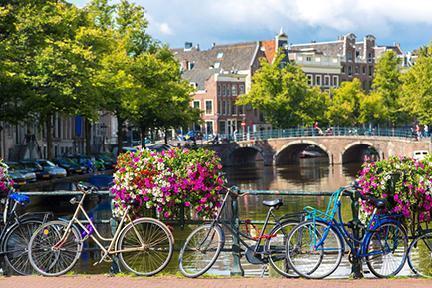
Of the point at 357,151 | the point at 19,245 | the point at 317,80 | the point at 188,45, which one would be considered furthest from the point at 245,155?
the point at 19,245

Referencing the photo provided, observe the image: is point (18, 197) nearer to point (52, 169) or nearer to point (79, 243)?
point (79, 243)

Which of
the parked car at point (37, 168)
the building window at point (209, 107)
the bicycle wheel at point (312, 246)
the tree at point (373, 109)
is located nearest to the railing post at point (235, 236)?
the bicycle wheel at point (312, 246)

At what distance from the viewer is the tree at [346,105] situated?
3339 inches

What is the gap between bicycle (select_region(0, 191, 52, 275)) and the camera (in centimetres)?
989

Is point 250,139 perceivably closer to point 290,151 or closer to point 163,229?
point 290,151

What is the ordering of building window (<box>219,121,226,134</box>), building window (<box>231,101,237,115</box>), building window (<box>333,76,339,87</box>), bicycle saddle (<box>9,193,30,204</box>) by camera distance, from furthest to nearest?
1. building window (<box>333,76,339,87</box>)
2. building window (<box>231,101,237,115</box>)
3. building window (<box>219,121,226,134</box>)
4. bicycle saddle (<box>9,193,30,204</box>)

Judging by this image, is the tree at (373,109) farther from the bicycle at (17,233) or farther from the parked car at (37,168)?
the bicycle at (17,233)

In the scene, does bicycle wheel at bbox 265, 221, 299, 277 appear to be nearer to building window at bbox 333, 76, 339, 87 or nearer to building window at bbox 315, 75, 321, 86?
building window at bbox 315, 75, 321, 86

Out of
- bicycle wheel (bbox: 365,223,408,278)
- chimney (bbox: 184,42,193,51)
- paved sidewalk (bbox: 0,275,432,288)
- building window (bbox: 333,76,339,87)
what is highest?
chimney (bbox: 184,42,193,51)

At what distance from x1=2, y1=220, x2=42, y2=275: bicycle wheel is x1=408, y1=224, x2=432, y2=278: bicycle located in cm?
445

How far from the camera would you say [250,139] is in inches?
3044

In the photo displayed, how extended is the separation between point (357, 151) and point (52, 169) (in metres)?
45.6

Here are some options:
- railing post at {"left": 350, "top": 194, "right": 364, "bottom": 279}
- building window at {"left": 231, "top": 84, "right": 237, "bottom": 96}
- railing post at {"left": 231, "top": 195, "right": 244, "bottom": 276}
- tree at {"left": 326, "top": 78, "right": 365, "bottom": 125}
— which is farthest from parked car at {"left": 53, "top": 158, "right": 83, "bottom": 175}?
building window at {"left": 231, "top": 84, "right": 237, "bottom": 96}

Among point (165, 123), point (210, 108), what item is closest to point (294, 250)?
point (165, 123)
